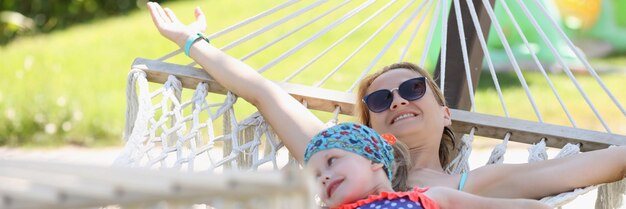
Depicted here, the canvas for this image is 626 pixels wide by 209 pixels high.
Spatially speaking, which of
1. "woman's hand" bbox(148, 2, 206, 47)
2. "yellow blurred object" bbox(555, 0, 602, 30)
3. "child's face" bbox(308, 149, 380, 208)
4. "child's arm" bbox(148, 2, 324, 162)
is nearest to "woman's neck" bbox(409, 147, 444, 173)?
"child's arm" bbox(148, 2, 324, 162)

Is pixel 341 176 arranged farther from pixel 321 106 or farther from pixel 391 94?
pixel 321 106

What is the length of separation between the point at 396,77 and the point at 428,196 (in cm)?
44

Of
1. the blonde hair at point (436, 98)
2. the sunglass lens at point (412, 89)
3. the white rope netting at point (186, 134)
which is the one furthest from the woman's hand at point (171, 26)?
the sunglass lens at point (412, 89)

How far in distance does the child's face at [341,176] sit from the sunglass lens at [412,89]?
0.36 metres

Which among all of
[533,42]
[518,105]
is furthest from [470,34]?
[533,42]

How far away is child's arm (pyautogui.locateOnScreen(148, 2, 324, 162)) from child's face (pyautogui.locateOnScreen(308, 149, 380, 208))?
13.6 inches

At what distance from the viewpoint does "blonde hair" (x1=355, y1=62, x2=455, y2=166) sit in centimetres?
244

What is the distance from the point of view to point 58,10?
7203 millimetres

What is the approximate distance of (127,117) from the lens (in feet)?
8.48

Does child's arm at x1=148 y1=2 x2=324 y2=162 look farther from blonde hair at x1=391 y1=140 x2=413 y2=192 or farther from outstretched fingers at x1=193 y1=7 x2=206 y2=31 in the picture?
blonde hair at x1=391 y1=140 x2=413 y2=192

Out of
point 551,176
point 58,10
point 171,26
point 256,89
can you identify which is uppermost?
point 58,10

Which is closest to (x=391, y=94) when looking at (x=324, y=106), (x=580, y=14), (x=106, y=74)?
(x=324, y=106)

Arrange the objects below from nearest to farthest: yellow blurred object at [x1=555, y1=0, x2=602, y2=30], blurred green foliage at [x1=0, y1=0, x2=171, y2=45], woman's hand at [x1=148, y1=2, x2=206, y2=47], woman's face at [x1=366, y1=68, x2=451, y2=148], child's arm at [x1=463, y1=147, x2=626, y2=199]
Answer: child's arm at [x1=463, y1=147, x2=626, y2=199], woman's face at [x1=366, y1=68, x2=451, y2=148], woman's hand at [x1=148, y1=2, x2=206, y2=47], yellow blurred object at [x1=555, y1=0, x2=602, y2=30], blurred green foliage at [x1=0, y1=0, x2=171, y2=45]

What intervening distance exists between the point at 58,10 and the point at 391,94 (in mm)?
5210
